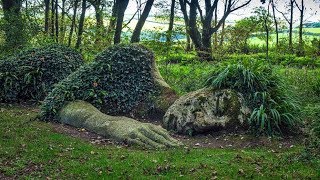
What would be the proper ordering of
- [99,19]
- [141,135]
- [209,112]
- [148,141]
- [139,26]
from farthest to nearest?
[99,19] → [139,26] → [209,112] → [141,135] → [148,141]

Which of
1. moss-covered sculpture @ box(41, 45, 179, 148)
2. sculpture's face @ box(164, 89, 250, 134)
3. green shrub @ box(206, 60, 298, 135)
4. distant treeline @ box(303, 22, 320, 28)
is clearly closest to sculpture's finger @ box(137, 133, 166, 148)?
moss-covered sculpture @ box(41, 45, 179, 148)

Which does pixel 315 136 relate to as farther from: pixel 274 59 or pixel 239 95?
pixel 274 59

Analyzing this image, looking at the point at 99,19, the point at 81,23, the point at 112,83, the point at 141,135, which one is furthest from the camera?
the point at 99,19

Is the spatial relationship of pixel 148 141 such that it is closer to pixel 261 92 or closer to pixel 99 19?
pixel 261 92

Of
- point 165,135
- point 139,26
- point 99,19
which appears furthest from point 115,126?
point 99,19

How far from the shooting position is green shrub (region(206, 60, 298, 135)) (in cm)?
945

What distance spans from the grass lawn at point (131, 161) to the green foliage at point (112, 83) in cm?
224

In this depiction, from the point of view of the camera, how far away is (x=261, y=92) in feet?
32.8

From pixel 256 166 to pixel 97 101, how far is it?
17.6 ft

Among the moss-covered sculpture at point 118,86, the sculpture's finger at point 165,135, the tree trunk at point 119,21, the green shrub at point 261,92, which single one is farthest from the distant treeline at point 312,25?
the sculpture's finger at point 165,135

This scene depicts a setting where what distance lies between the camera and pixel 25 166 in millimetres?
7234

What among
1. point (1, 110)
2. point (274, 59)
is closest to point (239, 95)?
point (1, 110)

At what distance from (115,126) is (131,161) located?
6.79ft

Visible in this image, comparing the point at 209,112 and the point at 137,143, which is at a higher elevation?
the point at 209,112
